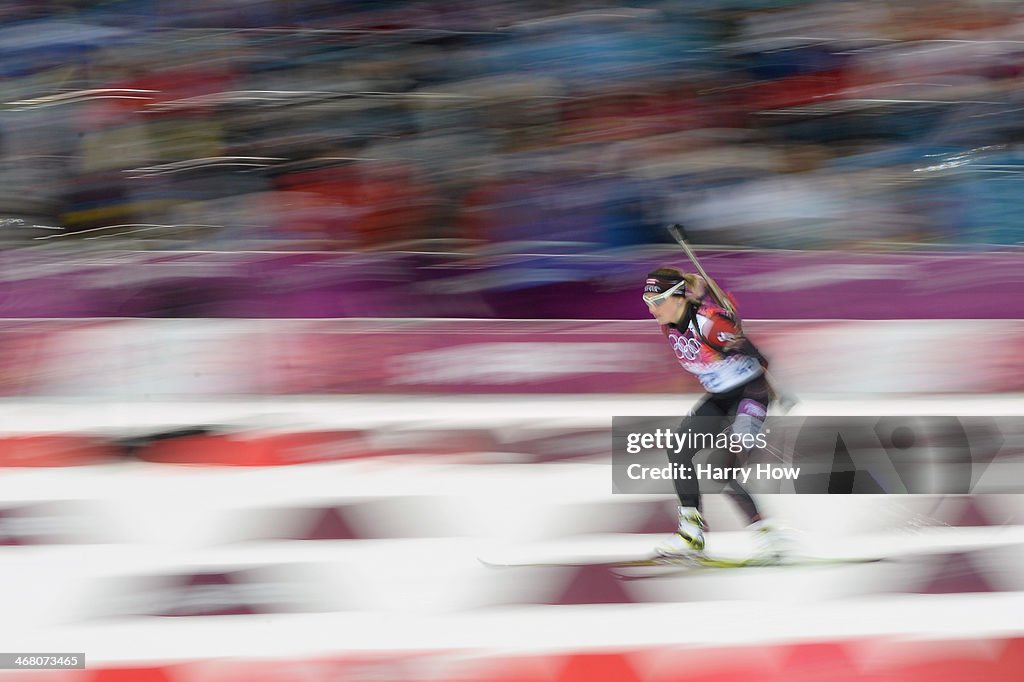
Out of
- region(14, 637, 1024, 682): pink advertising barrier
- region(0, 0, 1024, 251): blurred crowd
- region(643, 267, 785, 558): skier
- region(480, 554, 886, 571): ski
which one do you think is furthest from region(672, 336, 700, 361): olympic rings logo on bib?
region(14, 637, 1024, 682): pink advertising barrier

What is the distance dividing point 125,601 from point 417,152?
40.8 inches

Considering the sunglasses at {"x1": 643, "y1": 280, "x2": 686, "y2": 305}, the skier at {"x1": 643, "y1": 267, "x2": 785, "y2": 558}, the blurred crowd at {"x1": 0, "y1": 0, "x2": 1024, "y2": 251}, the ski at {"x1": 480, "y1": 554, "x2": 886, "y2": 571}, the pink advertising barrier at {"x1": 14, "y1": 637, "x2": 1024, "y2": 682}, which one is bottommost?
the pink advertising barrier at {"x1": 14, "y1": 637, "x2": 1024, "y2": 682}

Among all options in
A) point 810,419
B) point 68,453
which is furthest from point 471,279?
point 68,453

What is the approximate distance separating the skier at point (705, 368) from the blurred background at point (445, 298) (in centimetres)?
4

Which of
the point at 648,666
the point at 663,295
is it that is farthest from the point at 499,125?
the point at 648,666

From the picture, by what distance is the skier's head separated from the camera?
5.07 ft

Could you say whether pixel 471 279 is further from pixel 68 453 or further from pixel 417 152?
pixel 68 453

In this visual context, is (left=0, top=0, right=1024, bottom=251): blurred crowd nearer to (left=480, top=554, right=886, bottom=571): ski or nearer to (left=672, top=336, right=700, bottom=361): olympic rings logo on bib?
(left=672, top=336, right=700, bottom=361): olympic rings logo on bib

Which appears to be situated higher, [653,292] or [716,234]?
[716,234]

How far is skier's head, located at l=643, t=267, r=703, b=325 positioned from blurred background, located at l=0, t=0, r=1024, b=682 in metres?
0.04

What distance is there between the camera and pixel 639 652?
5.32ft

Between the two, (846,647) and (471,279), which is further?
(846,647)

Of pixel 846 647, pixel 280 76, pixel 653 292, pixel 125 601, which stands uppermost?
pixel 280 76

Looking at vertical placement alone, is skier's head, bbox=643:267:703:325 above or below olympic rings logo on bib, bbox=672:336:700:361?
above
